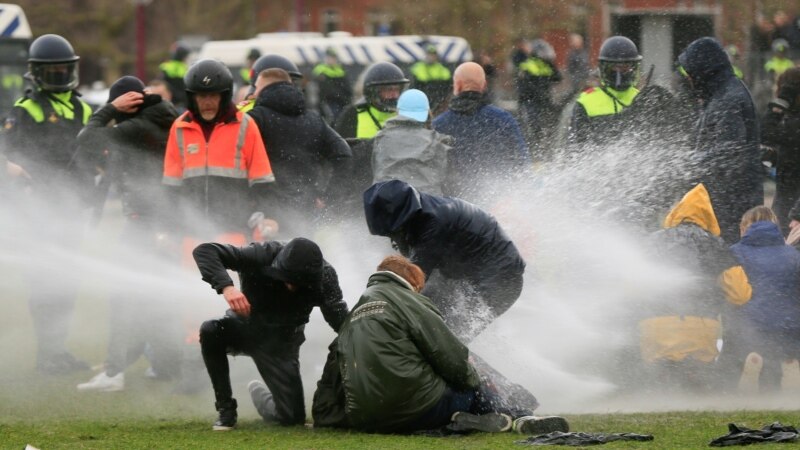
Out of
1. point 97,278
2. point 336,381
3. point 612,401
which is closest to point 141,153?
point 97,278

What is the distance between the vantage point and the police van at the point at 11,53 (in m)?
22.4

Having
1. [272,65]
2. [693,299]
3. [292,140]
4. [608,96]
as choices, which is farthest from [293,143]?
[693,299]

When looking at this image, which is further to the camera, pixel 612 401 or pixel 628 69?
pixel 628 69

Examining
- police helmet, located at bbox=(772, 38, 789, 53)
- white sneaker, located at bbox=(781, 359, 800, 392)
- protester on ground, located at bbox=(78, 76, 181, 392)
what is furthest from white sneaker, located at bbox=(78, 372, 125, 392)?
police helmet, located at bbox=(772, 38, 789, 53)

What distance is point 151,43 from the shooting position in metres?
52.7

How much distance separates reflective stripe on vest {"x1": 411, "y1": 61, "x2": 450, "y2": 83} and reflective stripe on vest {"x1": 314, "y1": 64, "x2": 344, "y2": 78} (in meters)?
1.81

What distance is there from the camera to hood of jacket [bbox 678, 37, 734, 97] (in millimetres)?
11000

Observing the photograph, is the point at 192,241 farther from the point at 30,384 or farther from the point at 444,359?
the point at 444,359

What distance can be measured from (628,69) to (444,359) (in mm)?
4750

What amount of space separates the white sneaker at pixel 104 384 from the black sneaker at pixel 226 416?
2151 millimetres

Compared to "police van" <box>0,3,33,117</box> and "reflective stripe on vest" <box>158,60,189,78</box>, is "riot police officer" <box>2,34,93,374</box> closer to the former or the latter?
"reflective stripe on vest" <box>158,60,189,78</box>

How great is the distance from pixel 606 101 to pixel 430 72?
1064cm

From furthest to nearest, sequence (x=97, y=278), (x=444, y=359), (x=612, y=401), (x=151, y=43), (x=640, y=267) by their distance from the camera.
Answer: (x=151, y=43), (x=97, y=278), (x=640, y=267), (x=612, y=401), (x=444, y=359)

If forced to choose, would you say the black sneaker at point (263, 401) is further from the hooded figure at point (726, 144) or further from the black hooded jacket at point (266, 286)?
the hooded figure at point (726, 144)
